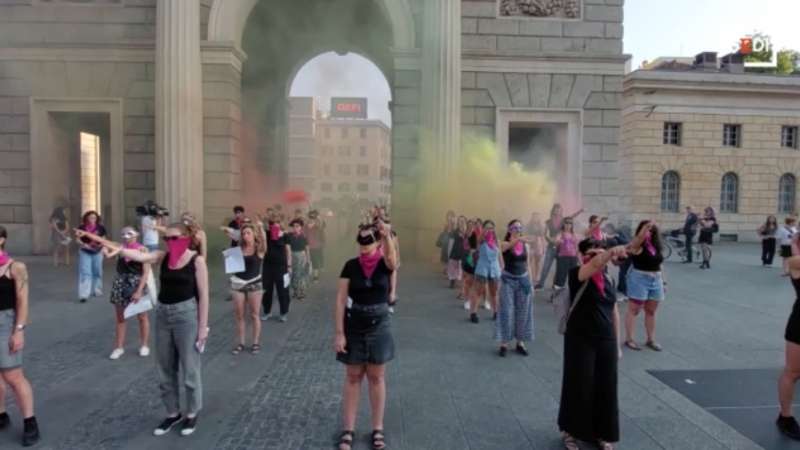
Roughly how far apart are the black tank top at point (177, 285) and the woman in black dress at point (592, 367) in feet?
10.1

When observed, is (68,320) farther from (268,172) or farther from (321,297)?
(268,172)

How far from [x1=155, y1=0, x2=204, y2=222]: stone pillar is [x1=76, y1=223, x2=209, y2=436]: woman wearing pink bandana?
31.6 ft

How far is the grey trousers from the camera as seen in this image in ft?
13.8

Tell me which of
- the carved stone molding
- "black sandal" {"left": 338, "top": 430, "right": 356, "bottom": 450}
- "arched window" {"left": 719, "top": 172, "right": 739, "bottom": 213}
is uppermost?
the carved stone molding

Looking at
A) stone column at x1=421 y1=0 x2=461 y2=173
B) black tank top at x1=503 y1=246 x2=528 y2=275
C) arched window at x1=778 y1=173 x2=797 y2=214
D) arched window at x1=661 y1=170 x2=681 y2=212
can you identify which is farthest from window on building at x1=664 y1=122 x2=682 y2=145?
black tank top at x1=503 y1=246 x2=528 y2=275

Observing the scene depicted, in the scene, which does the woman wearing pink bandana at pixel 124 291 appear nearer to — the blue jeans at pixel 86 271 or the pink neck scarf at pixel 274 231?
the pink neck scarf at pixel 274 231

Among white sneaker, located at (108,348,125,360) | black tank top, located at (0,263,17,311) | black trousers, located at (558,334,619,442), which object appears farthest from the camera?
white sneaker, located at (108,348,125,360)

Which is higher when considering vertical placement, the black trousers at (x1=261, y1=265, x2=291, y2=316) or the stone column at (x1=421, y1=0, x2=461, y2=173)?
the stone column at (x1=421, y1=0, x2=461, y2=173)

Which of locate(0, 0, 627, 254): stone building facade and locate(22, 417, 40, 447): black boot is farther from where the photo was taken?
locate(0, 0, 627, 254): stone building facade

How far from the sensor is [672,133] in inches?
1099

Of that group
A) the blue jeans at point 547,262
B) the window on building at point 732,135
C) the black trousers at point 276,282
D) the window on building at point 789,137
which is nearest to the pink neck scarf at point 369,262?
the black trousers at point 276,282

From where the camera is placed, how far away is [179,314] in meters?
4.20

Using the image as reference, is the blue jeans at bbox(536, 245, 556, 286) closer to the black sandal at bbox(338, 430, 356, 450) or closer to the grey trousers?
the black sandal at bbox(338, 430, 356, 450)

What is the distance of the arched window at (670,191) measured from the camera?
27828 mm
